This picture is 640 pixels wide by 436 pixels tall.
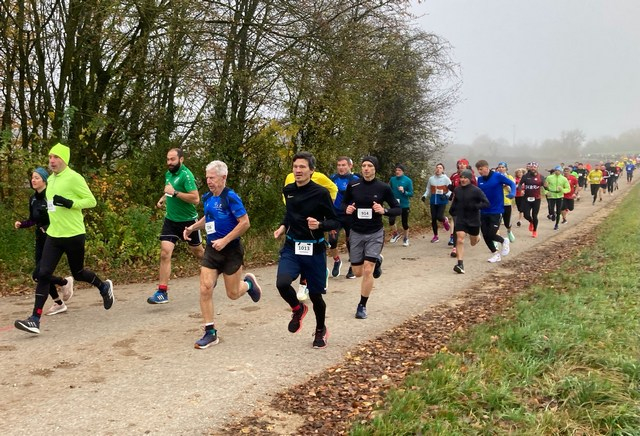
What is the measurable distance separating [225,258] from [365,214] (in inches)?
76.5

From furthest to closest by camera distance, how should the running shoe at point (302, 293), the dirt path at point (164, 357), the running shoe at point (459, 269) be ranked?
the running shoe at point (459, 269), the running shoe at point (302, 293), the dirt path at point (164, 357)

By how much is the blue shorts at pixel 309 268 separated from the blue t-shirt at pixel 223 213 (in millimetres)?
674

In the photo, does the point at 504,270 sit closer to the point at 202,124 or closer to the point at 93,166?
the point at 202,124

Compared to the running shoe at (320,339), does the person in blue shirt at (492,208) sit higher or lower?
higher

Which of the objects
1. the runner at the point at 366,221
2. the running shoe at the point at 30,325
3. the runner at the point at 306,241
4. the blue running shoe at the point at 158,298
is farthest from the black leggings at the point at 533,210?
the running shoe at the point at 30,325

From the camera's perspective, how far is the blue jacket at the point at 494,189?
1045cm

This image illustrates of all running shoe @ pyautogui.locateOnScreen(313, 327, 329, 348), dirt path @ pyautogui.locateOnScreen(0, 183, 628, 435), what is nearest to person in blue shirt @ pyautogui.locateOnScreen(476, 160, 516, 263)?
dirt path @ pyautogui.locateOnScreen(0, 183, 628, 435)

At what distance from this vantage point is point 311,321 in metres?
6.29

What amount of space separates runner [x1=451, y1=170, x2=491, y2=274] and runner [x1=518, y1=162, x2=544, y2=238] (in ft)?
17.2

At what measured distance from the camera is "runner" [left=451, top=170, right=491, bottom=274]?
942cm

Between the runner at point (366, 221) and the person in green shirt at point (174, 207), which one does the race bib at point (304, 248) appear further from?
the person in green shirt at point (174, 207)

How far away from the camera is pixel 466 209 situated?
31.2 feet

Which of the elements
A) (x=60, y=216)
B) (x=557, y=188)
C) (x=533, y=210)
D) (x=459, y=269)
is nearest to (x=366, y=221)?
(x=459, y=269)

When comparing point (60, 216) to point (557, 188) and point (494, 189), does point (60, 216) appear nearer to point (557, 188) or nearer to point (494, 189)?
point (494, 189)
